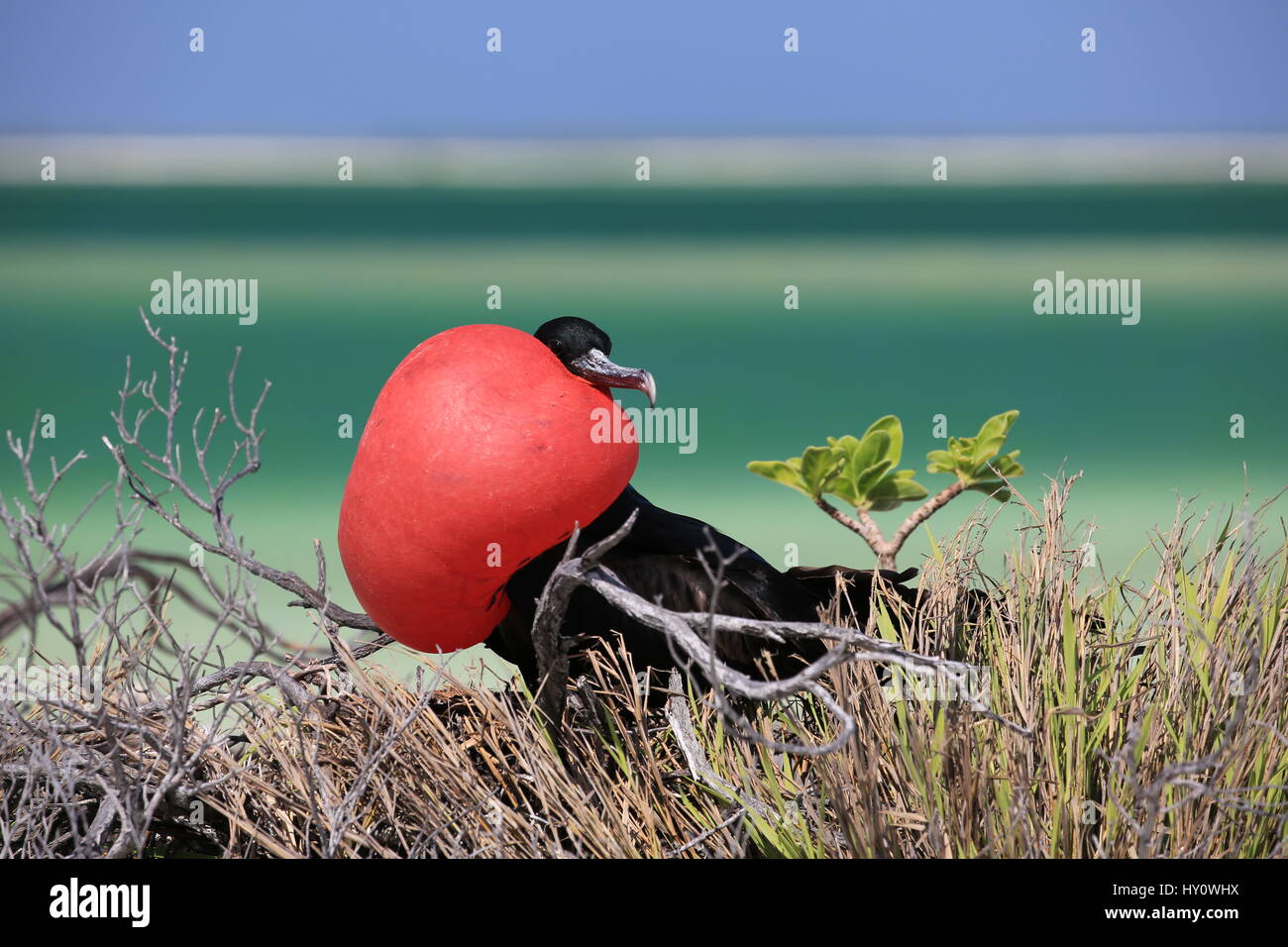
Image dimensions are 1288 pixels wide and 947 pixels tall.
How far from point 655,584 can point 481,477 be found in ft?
1.13

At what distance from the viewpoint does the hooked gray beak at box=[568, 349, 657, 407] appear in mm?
1207

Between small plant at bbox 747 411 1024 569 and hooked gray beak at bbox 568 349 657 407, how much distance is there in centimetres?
73

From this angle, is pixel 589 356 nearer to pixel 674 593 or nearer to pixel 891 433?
pixel 674 593

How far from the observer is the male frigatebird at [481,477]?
1088 mm

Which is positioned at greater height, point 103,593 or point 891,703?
point 103,593

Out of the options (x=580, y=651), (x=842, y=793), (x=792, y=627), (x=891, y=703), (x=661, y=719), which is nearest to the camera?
(x=792, y=627)

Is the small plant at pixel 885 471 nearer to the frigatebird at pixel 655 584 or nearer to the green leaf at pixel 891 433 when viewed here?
the green leaf at pixel 891 433

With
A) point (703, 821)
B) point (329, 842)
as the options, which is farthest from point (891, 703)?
point (329, 842)

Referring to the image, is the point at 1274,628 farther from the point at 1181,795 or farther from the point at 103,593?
the point at 103,593

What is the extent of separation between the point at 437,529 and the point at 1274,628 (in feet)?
3.15

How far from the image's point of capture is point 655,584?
4.40ft

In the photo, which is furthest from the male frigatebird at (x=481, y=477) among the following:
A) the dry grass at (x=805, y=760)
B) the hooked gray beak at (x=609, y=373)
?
the dry grass at (x=805, y=760)

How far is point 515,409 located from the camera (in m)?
1.10

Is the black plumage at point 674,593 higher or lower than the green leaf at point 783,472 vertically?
lower
